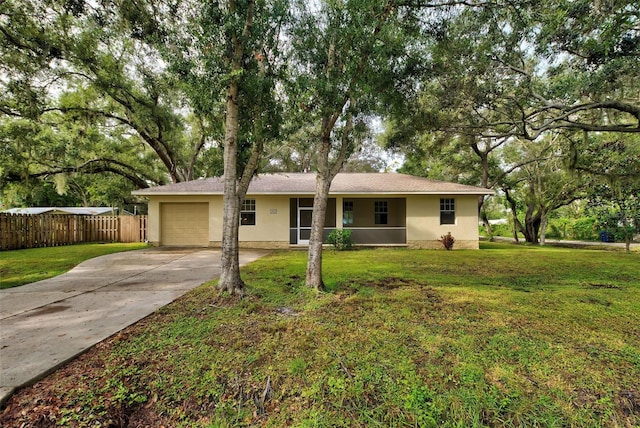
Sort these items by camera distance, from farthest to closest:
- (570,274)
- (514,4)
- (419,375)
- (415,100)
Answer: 1. (570,274)
2. (415,100)
3. (514,4)
4. (419,375)

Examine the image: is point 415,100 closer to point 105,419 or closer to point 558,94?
point 558,94

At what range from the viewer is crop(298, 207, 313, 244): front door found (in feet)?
44.6

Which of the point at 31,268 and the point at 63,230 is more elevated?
the point at 63,230

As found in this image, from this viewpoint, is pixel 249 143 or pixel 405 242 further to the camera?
pixel 405 242

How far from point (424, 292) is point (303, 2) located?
5862 mm

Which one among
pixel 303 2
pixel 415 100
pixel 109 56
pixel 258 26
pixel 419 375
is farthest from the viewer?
pixel 109 56

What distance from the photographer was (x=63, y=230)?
46.6 ft

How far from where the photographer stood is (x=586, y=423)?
2256 millimetres

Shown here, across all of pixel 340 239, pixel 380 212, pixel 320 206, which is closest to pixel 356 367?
pixel 320 206

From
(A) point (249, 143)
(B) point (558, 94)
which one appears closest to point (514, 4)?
(B) point (558, 94)

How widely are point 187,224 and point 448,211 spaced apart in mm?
12533

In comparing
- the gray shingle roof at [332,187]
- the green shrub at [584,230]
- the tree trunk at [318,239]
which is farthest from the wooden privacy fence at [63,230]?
the green shrub at [584,230]

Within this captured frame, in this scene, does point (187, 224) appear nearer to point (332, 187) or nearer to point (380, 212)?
point (332, 187)

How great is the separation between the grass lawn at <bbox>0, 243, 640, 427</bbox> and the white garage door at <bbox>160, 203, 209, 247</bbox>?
928cm
